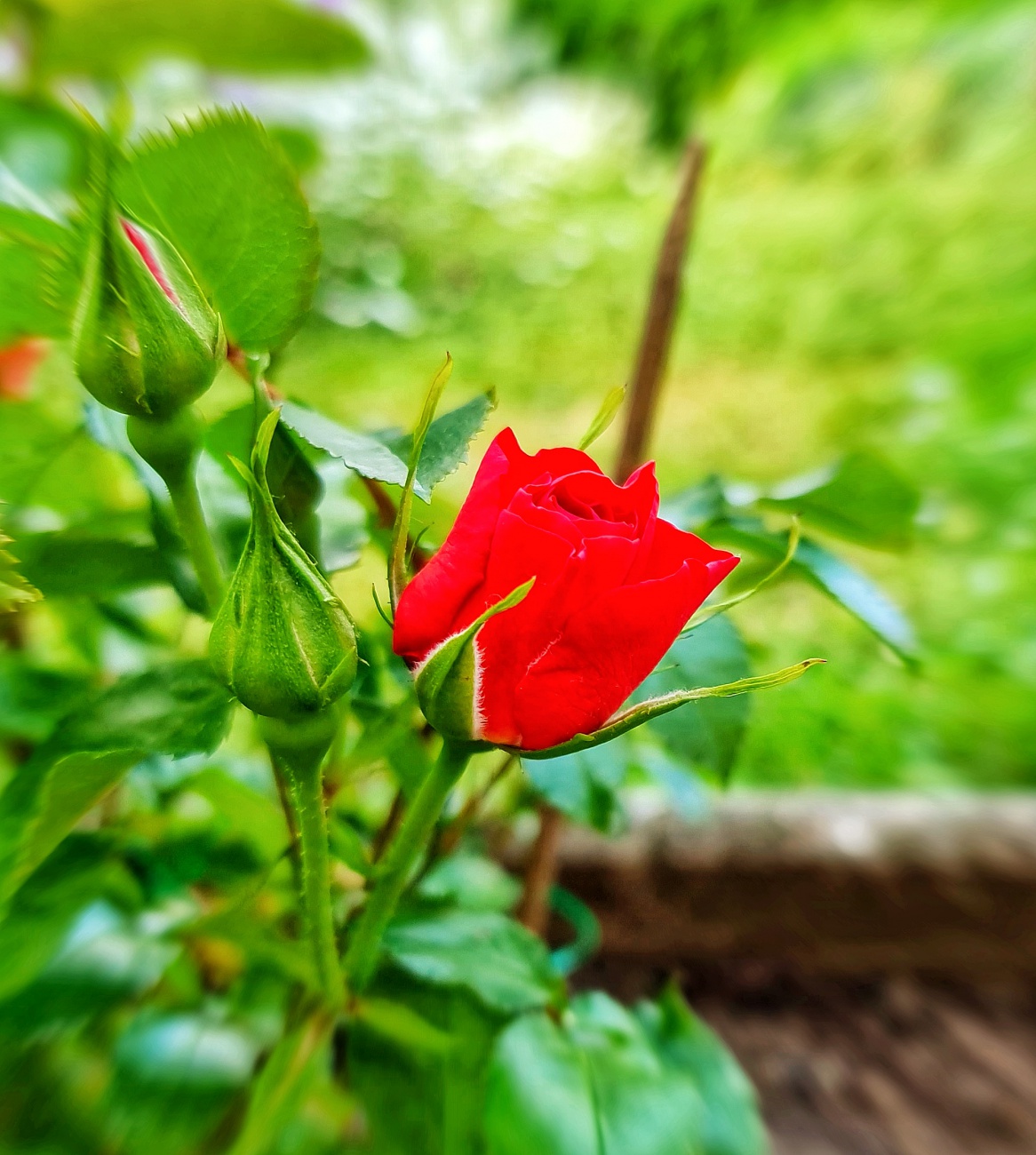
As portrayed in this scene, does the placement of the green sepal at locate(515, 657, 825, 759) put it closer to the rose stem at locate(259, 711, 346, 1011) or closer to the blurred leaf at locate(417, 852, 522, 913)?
the rose stem at locate(259, 711, 346, 1011)

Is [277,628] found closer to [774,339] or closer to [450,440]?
[450,440]

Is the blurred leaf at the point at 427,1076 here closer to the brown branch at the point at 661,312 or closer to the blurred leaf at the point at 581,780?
the blurred leaf at the point at 581,780

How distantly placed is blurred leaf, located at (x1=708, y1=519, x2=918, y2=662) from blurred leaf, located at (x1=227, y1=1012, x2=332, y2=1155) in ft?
0.67

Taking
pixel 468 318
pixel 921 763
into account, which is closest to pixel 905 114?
pixel 468 318

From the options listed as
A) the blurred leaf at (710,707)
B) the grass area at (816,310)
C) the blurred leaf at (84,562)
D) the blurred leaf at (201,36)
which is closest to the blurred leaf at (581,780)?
the blurred leaf at (710,707)

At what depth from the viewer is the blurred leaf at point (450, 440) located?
187 millimetres

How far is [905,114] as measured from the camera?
2.01 metres

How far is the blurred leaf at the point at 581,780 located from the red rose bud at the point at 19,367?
0.34m

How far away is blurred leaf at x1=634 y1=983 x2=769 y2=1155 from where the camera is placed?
321 millimetres

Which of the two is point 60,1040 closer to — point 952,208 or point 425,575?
point 425,575

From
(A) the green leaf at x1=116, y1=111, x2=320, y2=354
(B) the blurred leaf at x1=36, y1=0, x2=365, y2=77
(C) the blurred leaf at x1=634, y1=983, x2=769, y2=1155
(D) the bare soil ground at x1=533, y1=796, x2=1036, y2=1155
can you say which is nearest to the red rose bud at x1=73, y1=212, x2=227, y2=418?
(A) the green leaf at x1=116, y1=111, x2=320, y2=354

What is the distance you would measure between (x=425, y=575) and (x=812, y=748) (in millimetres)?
653

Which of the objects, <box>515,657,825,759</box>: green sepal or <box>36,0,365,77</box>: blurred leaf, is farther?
<box>36,0,365,77</box>: blurred leaf

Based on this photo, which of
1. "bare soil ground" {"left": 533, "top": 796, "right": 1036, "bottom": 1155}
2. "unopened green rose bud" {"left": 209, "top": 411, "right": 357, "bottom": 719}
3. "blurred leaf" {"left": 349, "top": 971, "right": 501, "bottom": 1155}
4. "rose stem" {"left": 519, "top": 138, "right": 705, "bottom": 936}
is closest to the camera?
"unopened green rose bud" {"left": 209, "top": 411, "right": 357, "bottom": 719}
